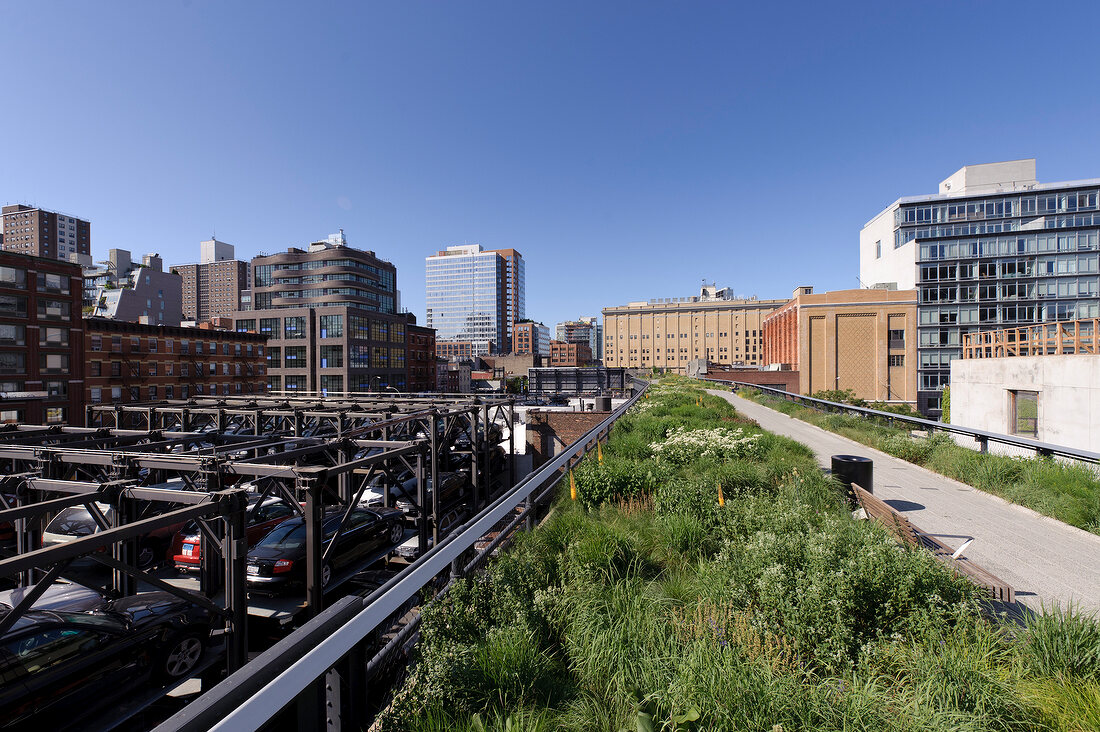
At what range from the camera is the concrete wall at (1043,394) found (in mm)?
13234

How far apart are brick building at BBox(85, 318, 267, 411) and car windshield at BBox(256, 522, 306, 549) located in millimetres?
47072

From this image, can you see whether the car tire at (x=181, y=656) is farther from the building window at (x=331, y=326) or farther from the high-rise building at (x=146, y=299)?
the high-rise building at (x=146, y=299)

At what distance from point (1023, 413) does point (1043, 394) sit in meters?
1.55

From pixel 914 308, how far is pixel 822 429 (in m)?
62.8

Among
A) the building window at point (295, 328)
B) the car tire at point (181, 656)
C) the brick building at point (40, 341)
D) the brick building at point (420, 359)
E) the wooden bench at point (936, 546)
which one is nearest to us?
the wooden bench at point (936, 546)

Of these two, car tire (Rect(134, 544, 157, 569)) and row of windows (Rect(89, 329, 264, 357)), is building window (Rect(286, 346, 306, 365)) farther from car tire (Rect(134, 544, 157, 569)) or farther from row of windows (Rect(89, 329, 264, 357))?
car tire (Rect(134, 544, 157, 569))

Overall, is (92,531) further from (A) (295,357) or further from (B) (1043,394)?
(A) (295,357)

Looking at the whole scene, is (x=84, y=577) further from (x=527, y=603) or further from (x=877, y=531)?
(x=877, y=531)

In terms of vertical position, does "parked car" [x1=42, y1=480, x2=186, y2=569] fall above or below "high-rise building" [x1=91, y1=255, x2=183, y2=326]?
below

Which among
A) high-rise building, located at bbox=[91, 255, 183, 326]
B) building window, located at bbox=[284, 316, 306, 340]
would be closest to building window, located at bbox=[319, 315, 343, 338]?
building window, located at bbox=[284, 316, 306, 340]

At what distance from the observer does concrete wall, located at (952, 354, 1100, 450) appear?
13.2 m

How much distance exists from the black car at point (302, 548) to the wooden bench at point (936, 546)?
29.0 feet

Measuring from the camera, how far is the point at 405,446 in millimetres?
12016

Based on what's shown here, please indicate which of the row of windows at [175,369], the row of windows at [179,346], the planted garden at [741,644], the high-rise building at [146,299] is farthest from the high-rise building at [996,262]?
the high-rise building at [146,299]
